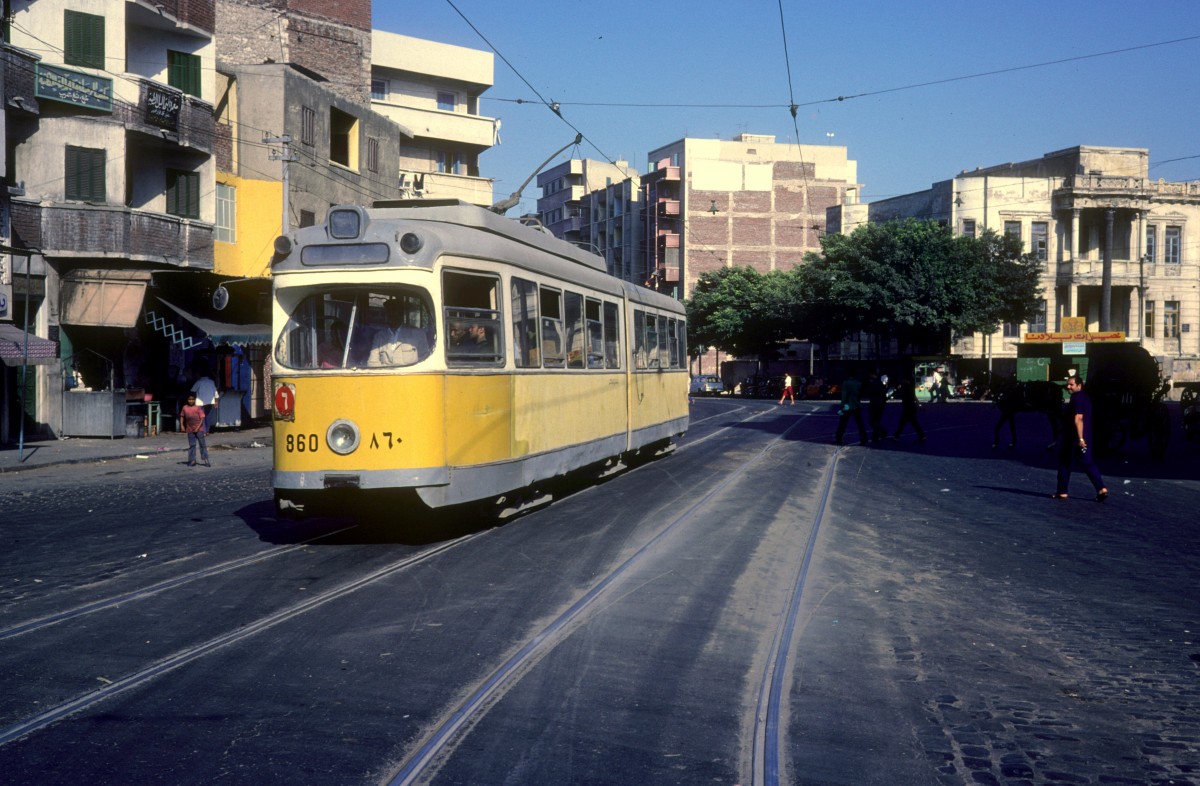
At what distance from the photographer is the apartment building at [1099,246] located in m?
64.3

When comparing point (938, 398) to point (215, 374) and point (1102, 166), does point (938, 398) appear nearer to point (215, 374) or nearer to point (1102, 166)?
point (1102, 166)

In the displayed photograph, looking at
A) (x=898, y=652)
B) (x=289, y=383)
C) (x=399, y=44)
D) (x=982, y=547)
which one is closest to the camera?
(x=898, y=652)

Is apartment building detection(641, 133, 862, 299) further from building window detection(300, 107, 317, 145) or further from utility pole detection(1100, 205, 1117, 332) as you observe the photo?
building window detection(300, 107, 317, 145)

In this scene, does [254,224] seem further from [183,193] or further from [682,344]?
[682,344]

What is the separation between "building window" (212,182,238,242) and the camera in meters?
31.3

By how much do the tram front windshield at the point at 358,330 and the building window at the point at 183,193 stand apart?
807 inches

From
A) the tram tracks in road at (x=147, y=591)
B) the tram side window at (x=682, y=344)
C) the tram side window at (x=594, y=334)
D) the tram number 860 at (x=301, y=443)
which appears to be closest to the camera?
the tram tracks in road at (x=147, y=591)

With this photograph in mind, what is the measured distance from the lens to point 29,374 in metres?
25.9

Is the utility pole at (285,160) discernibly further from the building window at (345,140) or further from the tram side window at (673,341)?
the tram side window at (673,341)

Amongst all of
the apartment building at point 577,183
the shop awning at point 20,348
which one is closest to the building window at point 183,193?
the shop awning at point 20,348

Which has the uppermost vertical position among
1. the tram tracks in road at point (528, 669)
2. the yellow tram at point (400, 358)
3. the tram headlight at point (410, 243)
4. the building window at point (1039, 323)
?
the building window at point (1039, 323)

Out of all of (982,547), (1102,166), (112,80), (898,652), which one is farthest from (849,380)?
(1102,166)

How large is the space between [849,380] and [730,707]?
69.3ft

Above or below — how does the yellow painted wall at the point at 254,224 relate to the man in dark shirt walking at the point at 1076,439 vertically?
above
